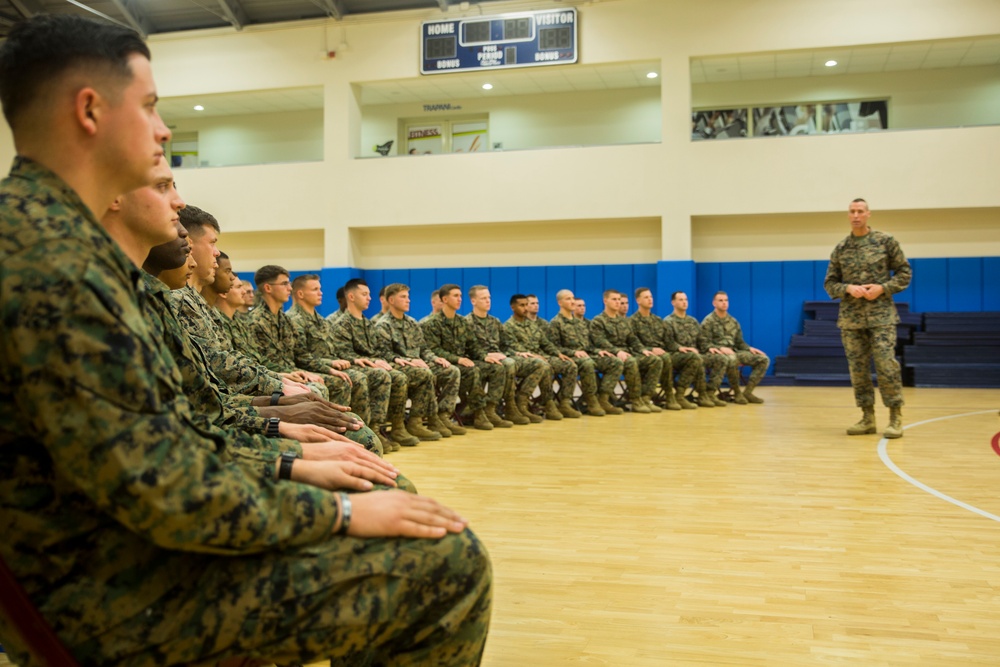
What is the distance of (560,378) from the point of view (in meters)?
8.07

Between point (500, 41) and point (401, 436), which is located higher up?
point (500, 41)

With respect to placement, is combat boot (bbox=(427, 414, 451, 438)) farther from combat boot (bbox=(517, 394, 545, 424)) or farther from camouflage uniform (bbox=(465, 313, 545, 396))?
combat boot (bbox=(517, 394, 545, 424))

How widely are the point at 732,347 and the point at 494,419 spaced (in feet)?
12.5

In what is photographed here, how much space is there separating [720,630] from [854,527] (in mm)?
1432

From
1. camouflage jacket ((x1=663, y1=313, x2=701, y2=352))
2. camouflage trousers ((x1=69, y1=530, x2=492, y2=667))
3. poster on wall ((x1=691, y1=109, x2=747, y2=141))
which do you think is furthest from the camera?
poster on wall ((x1=691, y1=109, x2=747, y2=141))

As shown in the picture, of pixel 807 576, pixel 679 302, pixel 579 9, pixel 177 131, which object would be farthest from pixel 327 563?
pixel 177 131

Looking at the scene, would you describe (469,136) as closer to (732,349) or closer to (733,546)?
(732,349)

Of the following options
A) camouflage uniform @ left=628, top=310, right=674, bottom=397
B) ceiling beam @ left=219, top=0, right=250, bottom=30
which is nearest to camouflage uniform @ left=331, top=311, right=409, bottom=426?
camouflage uniform @ left=628, top=310, right=674, bottom=397

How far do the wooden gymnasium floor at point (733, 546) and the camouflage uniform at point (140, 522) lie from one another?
38.0 inches

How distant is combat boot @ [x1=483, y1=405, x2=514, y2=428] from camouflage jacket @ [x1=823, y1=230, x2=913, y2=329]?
2882 millimetres

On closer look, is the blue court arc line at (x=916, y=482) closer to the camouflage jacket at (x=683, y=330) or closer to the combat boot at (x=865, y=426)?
the combat boot at (x=865, y=426)

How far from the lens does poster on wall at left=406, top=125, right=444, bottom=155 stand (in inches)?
542

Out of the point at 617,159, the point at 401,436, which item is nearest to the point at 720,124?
the point at 617,159

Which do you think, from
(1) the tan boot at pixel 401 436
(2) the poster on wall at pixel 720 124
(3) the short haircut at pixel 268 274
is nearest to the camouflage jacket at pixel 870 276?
(1) the tan boot at pixel 401 436
